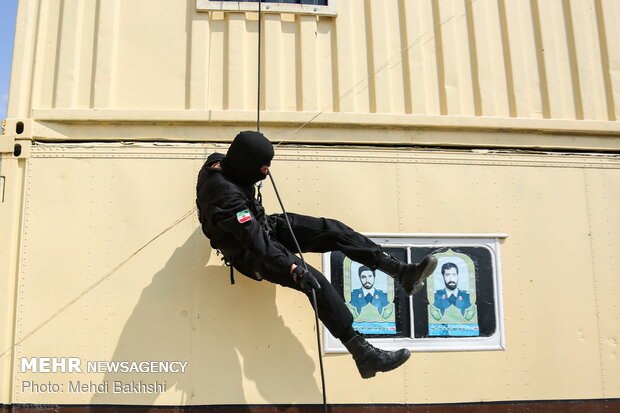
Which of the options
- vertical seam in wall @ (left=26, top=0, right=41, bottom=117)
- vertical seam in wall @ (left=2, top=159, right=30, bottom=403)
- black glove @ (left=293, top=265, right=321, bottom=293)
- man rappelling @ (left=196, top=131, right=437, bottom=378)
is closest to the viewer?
black glove @ (left=293, top=265, right=321, bottom=293)

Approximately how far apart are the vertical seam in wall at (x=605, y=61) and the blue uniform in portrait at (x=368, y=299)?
2.49 metres

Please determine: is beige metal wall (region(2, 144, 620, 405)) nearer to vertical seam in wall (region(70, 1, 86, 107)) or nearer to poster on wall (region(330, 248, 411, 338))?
poster on wall (region(330, 248, 411, 338))

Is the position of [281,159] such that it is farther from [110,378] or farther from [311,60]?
[110,378]

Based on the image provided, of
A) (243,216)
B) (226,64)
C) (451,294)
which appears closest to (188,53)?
(226,64)

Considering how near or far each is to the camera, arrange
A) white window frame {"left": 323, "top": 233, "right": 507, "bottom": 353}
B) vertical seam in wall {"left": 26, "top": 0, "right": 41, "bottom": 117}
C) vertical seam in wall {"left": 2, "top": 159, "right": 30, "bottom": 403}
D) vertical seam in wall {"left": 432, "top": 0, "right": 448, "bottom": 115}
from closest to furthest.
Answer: vertical seam in wall {"left": 2, "top": 159, "right": 30, "bottom": 403} < white window frame {"left": 323, "top": 233, "right": 507, "bottom": 353} < vertical seam in wall {"left": 26, "top": 0, "right": 41, "bottom": 117} < vertical seam in wall {"left": 432, "top": 0, "right": 448, "bottom": 115}

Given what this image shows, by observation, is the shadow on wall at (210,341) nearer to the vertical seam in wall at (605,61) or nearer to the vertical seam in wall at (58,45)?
the vertical seam in wall at (58,45)

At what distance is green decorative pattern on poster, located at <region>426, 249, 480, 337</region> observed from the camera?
3770 millimetres

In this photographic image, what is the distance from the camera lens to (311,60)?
4125 mm

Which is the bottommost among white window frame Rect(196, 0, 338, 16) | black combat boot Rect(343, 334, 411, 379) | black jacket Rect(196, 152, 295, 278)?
black combat boot Rect(343, 334, 411, 379)

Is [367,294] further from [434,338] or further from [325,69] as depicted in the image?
[325,69]

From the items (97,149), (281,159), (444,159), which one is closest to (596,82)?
(444,159)

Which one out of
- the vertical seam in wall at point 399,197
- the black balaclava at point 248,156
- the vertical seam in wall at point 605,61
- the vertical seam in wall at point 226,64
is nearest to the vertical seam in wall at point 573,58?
the vertical seam in wall at point 605,61

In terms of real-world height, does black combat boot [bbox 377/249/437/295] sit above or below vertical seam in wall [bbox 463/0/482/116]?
below

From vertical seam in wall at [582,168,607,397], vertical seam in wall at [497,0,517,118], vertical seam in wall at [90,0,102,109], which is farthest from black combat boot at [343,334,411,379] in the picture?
vertical seam in wall at [90,0,102,109]
